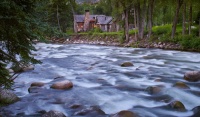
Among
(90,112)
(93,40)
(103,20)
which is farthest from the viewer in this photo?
(103,20)

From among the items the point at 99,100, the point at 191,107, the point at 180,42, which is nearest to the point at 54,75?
the point at 99,100

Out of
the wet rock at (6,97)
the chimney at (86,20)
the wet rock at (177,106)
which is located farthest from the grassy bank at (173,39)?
the chimney at (86,20)

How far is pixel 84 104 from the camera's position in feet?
26.3

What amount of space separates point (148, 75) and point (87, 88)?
3870 mm

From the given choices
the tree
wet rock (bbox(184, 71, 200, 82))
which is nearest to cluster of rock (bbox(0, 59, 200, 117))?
wet rock (bbox(184, 71, 200, 82))

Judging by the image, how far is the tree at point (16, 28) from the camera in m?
4.81

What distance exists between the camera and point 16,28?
5004mm

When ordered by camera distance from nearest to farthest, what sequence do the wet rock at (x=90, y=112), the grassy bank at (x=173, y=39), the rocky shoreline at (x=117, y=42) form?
the wet rock at (x=90, y=112) < the grassy bank at (x=173, y=39) < the rocky shoreline at (x=117, y=42)

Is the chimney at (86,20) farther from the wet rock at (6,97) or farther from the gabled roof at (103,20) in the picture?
the wet rock at (6,97)

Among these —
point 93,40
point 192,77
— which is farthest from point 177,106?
point 93,40

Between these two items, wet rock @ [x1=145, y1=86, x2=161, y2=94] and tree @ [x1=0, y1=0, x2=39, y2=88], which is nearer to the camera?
tree @ [x1=0, y1=0, x2=39, y2=88]

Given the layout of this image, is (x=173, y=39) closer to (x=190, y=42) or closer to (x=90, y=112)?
(x=190, y=42)

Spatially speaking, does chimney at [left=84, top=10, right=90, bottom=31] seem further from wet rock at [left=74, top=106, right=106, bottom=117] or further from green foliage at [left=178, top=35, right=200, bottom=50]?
wet rock at [left=74, top=106, right=106, bottom=117]

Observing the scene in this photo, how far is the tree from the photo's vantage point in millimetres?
4812
